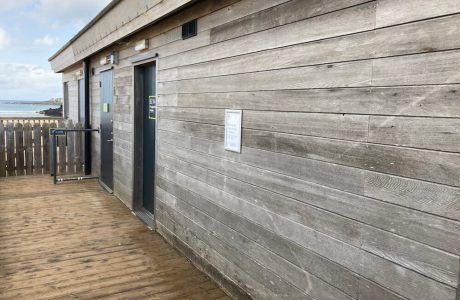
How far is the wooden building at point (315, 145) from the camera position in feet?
4.91

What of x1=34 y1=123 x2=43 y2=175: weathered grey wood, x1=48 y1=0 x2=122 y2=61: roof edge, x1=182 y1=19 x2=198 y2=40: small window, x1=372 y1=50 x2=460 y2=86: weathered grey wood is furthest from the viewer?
x1=34 y1=123 x2=43 y2=175: weathered grey wood

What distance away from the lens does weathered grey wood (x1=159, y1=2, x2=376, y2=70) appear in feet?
5.88

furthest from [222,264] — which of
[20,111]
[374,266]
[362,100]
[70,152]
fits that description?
[20,111]

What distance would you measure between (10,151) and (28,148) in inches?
12.5

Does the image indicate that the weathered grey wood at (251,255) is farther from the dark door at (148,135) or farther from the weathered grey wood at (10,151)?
the weathered grey wood at (10,151)

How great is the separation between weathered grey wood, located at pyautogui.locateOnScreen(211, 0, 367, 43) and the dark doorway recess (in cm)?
200

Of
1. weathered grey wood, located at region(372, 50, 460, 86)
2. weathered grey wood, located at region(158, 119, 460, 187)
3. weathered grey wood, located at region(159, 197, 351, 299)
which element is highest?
weathered grey wood, located at region(372, 50, 460, 86)

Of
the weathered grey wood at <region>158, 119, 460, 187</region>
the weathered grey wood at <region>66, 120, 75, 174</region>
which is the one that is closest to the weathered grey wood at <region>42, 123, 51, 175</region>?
the weathered grey wood at <region>66, 120, 75, 174</region>

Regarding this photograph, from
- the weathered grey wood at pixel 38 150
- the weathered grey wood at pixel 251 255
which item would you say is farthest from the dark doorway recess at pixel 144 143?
the weathered grey wood at pixel 38 150

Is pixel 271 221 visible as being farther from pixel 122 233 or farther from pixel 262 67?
pixel 122 233

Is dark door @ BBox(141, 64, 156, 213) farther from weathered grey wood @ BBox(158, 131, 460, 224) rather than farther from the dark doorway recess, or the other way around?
weathered grey wood @ BBox(158, 131, 460, 224)

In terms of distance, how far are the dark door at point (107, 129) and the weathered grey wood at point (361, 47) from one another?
394 centimetres

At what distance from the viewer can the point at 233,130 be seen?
112 inches

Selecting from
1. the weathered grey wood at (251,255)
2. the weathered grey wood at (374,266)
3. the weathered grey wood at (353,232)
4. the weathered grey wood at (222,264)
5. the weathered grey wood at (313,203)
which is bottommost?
the weathered grey wood at (222,264)
